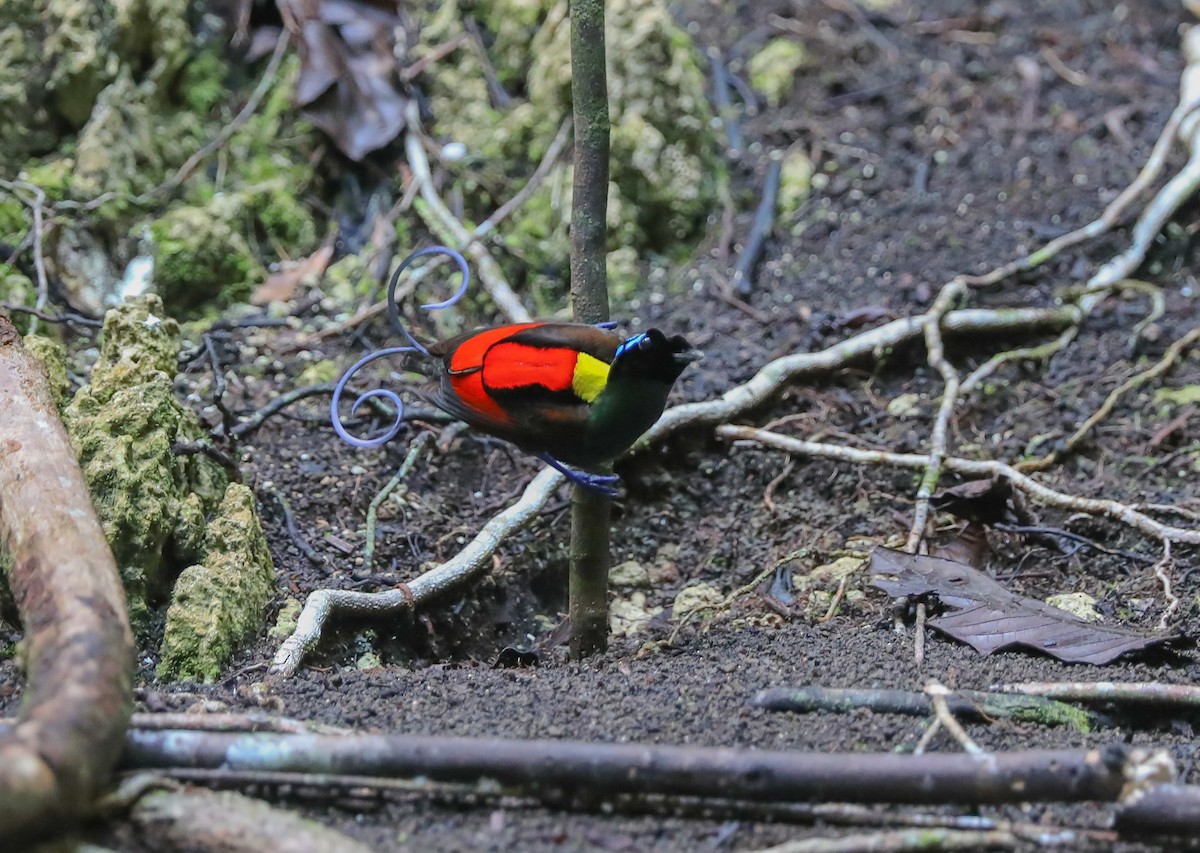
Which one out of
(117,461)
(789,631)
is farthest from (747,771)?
(117,461)

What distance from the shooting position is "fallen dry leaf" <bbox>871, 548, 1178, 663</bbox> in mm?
2377

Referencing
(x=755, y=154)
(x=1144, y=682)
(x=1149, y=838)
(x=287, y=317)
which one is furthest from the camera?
(x=755, y=154)

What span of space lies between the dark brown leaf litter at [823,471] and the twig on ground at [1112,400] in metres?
0.06

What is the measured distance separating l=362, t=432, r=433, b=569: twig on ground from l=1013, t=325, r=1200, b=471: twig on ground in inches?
73.5

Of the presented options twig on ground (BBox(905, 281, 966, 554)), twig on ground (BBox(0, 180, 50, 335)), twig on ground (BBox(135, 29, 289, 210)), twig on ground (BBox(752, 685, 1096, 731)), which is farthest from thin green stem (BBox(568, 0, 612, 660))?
twig on ground (BBox(135, 29, 289, 210))

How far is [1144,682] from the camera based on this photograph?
2230 millimetres

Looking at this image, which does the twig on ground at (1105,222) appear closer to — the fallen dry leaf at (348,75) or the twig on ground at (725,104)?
the twig on ground at (725,104)

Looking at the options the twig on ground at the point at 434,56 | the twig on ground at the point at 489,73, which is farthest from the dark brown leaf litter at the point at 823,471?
the twig on ground at the point at 434,56

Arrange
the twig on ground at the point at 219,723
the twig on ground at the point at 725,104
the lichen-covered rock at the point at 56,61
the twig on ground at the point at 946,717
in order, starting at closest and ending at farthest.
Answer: the twig on ground at the point at 219,723 < the twig on ground at the point at 946,717 < the lichen-covered rock at the point at 56,61 < the twig on ground at the point at 725,104

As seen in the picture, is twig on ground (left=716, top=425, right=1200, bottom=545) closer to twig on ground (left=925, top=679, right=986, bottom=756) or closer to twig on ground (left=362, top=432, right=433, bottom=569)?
twig on ground (left=362, top=432, right=433, bottom=569)

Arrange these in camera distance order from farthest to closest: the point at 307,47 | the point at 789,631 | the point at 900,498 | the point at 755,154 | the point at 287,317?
the point at 755,154 → the point at 307,47 → the point at 287,317 → the point at 900,498 → the point at 789,631

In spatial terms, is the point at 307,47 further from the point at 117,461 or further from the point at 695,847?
the point at 695,847

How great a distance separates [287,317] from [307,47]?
1.18 m

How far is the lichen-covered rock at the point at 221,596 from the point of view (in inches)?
91.9
